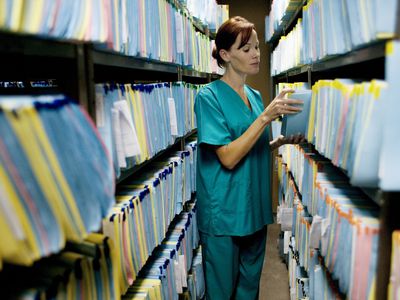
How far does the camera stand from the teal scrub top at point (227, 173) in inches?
74.0

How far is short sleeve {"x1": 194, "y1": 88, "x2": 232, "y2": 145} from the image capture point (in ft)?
5.98

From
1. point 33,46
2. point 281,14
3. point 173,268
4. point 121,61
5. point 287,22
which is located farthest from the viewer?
point 287,22

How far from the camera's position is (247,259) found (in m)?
2.01

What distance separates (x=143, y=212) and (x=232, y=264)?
0.62 meters

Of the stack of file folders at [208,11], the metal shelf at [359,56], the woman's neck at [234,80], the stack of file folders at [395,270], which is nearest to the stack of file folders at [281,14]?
the stack of file folders at [208,11]

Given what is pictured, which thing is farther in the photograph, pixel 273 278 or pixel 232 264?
pixel 273 278

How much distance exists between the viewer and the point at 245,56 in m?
1.94

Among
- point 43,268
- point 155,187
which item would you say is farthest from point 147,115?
point 43,268

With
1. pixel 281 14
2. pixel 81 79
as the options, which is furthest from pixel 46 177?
pixel 281 14

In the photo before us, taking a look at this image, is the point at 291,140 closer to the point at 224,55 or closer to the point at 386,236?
the point at 224,55

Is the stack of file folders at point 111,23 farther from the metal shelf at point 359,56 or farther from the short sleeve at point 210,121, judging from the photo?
the metal shelf at point 359,56

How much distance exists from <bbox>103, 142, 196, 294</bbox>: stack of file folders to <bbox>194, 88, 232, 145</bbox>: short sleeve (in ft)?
0.79

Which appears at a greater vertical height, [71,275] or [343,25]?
[343,25]

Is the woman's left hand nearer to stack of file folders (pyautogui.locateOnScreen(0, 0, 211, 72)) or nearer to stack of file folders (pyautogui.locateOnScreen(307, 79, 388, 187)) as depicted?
stack of file folders (pyautogui.locateOnScreen(307, 79, 388, 187))
